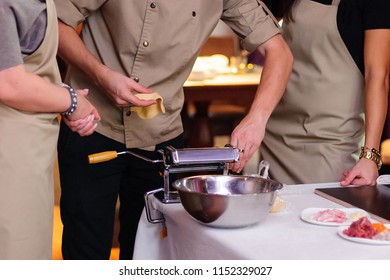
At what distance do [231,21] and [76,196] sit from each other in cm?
74

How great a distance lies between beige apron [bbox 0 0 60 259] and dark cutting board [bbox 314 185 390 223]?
737 millimetres

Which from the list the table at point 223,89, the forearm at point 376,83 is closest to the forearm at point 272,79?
the forearm at point 376,83

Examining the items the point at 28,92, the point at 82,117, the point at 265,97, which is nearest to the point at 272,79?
the point at 265,97

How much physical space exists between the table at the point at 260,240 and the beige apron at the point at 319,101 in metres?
0.46

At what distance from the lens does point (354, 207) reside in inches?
69.9

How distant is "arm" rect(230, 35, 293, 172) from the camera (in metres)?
2.02

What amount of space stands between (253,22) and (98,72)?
55 centimetres

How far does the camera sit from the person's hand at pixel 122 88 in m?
1.94

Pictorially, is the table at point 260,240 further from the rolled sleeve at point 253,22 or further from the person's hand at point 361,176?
the rolled sleeve at point 253,22

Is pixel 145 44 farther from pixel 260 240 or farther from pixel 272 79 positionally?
pixel 260 240

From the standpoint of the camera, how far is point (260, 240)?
59.6 inches
